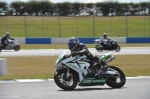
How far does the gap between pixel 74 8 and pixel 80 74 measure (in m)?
65.4

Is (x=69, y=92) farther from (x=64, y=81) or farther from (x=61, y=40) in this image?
(x=61, y=40)

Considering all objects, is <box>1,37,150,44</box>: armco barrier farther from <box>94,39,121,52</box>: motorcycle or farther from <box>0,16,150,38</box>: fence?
<box>94,39,121,52</box>: motorcycle

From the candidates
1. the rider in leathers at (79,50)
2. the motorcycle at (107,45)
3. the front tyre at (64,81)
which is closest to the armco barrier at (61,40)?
the motorcycle at (107,45)

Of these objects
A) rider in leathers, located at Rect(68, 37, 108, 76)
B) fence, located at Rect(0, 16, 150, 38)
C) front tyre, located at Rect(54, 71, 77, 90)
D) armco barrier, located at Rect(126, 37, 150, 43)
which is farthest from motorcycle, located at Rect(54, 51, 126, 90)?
fence, located at Rect(0, 16, 150, 38)

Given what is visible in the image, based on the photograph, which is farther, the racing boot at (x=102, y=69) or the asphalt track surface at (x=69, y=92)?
the racing boot at (x=102, y=69)

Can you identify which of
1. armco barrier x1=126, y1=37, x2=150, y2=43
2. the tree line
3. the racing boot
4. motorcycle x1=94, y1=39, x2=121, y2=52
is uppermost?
the tree line

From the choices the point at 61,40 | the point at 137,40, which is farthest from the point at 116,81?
the point at 137,40

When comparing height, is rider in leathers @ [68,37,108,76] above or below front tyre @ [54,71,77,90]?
above

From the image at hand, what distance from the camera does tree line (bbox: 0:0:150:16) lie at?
71.1 m

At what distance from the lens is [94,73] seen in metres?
13.1

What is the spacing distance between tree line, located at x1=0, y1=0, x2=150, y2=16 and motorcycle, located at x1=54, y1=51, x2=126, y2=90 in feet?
186

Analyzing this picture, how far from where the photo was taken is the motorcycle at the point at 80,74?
12.7 metres

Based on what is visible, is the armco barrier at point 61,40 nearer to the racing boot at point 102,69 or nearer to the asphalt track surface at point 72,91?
the asphalt track surface at point 72,91

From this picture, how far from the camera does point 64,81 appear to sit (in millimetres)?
12719
